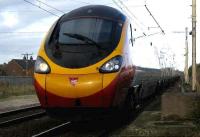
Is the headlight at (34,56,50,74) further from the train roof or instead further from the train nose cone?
the train roof

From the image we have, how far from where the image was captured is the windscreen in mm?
11133

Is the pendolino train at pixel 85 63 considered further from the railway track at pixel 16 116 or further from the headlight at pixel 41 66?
the railway track at pixel 16 116

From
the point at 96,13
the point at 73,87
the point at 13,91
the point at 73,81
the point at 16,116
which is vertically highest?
the point at 96,13

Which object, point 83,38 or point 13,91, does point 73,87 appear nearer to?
point 83,38

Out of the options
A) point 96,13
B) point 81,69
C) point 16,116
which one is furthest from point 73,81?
point 16,116

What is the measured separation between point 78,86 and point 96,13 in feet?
7.73

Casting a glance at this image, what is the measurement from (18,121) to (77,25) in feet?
13.8

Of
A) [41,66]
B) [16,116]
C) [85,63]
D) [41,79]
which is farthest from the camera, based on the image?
[16,116]

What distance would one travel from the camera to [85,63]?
1098 cm

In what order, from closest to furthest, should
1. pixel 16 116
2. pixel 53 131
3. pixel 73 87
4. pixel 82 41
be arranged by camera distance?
1. pixel 73 87
2. pixel 82 41
3. pixel 53 131
4. pixel 16 116

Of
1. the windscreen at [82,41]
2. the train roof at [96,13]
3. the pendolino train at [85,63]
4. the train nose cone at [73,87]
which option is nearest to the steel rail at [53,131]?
the pendolino train at [85,63]

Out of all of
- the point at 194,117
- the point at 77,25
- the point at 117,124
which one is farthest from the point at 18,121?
the point at 194,117

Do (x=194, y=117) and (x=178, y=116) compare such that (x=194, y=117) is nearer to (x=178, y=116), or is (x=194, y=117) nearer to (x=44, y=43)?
(x=178, y=116)

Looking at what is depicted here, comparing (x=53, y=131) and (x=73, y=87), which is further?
(x=53, y=131)
